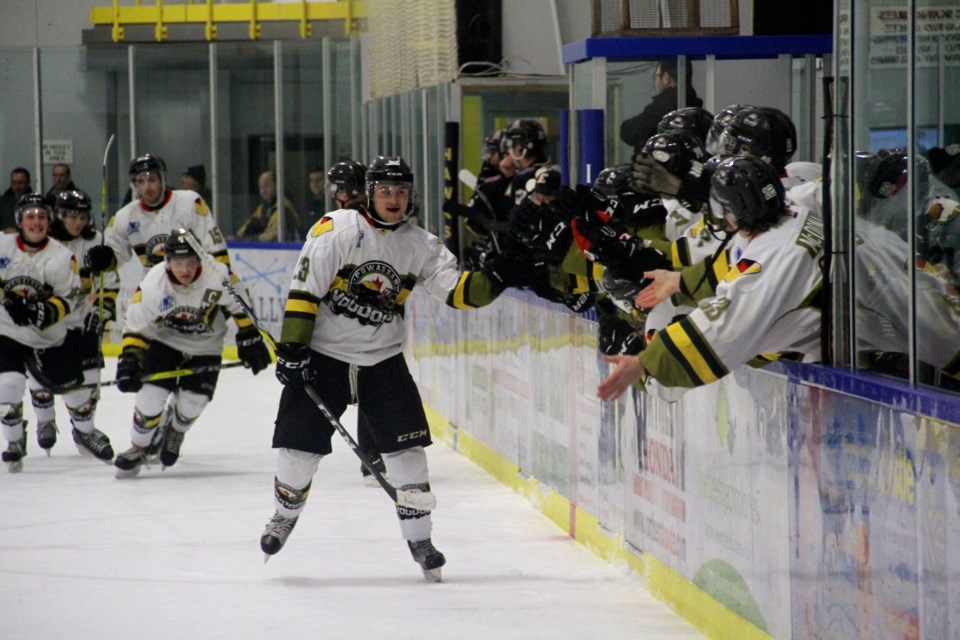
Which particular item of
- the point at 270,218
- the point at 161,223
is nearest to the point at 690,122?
the point at 161,223

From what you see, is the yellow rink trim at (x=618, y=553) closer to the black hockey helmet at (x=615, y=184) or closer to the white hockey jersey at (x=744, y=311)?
the white hockey jersey at (x=744, y=311)

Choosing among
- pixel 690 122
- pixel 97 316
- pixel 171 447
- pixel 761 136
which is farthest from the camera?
pixel 97 316

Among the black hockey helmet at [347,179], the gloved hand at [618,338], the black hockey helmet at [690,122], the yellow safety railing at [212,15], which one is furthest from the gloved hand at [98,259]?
the yellow safety railing at [212,15]

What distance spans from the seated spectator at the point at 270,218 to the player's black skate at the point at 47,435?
16.5ft

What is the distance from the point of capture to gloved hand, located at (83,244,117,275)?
7.41 metres

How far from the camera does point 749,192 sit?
328 centimetres

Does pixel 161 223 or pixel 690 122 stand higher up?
pixel 690 122

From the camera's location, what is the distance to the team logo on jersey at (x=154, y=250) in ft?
24.3

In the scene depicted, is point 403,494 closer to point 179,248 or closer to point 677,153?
point 677,153

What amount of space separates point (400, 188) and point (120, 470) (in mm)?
2662

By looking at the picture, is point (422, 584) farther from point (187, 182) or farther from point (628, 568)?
point (187, 182)

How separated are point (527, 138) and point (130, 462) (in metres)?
2.29

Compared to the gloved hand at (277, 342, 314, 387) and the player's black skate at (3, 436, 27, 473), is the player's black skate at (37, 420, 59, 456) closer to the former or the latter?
the player's black skate at (3, 436, 27, 473)

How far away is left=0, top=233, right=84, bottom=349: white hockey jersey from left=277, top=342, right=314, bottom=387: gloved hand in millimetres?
2657
